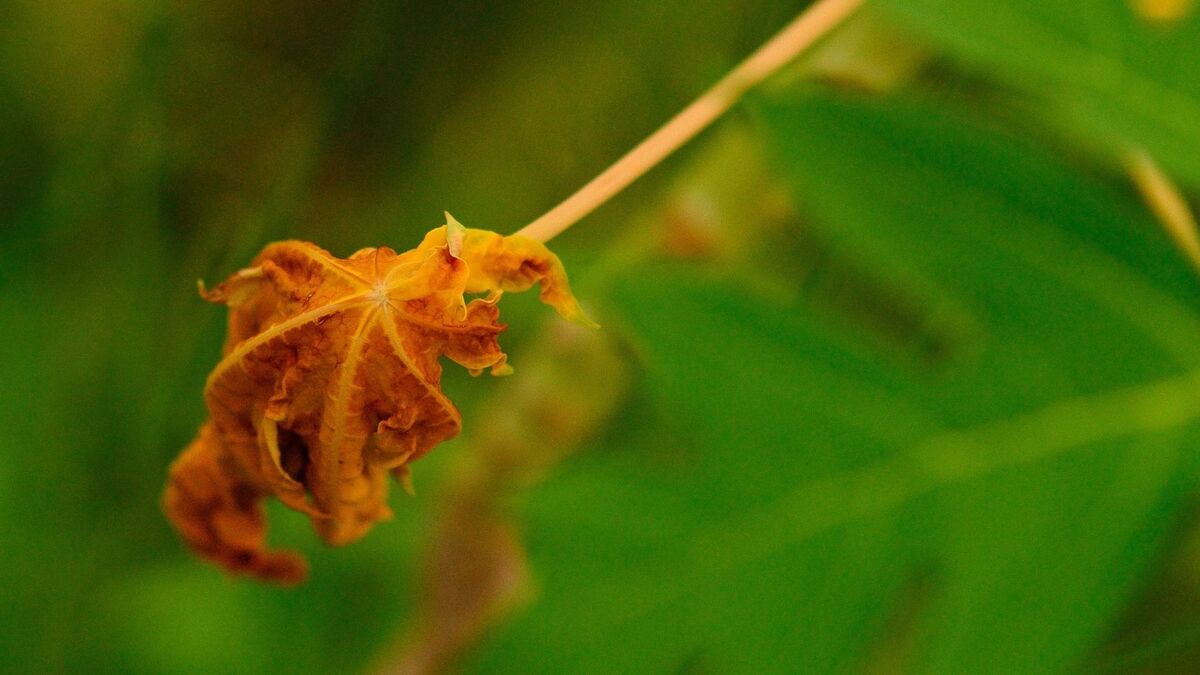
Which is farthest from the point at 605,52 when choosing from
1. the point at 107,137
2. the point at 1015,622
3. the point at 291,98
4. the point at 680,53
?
the point at 1015,622

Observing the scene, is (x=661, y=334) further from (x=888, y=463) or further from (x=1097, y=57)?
(x=1097, y=57)

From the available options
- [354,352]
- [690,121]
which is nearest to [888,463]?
[690,121]

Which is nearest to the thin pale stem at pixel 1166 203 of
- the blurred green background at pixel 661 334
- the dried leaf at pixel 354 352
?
the blurred green background at pixel 661 334

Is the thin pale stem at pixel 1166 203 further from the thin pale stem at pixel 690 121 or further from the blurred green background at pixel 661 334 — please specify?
the thin pale stem at pixel 690 121

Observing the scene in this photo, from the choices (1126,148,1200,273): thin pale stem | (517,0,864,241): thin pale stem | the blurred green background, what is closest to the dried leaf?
(517,0,864,241): thin pale stem

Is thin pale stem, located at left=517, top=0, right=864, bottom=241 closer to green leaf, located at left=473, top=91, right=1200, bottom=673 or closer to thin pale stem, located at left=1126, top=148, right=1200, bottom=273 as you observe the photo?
green leaf, located at left=473, top=91, right=1200, bottom=673

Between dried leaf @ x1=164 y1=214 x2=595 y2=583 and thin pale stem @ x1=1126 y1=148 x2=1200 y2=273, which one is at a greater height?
dried leaf @ x1=164 y1=214 x2=595 y2=583
